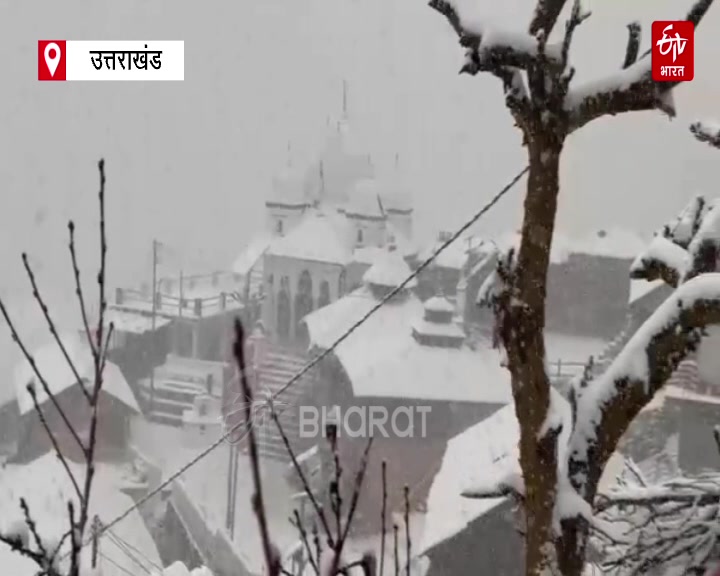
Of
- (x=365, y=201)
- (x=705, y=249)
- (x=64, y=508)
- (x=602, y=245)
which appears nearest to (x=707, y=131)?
(x=705, y=249)

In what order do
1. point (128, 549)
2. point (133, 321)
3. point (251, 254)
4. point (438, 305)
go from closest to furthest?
point (128, 549), point (438, 305), point (133, 321), point (251, 254)

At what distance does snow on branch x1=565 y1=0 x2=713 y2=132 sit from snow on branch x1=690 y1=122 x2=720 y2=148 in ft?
1.21

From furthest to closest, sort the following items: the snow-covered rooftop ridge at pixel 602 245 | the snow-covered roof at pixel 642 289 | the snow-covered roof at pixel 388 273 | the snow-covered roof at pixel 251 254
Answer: the snow-covered roof at pixel 251 254, the snow-covered rooftop ridge at pixel 602 245, the snow-covered roof at pixel 388 273, the snow-covered roof at pixel 642 289

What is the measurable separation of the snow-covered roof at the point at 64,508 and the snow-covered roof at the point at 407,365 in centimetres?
299

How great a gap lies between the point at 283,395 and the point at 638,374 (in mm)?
9031

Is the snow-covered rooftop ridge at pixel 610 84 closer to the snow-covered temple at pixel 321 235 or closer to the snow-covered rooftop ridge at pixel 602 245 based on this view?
the snow-covered rooftop ridge at pixel 602 245

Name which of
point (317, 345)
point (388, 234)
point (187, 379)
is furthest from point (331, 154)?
point (317, 345)

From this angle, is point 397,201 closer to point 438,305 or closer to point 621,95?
point 438,305

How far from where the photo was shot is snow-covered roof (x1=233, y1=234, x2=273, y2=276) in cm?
1497

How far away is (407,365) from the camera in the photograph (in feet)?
33.8

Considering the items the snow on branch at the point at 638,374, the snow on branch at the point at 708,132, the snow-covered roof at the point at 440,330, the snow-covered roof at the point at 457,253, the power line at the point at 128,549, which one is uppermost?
the snow on branch at the point at 708,132

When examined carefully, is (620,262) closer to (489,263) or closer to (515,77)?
(489,263)

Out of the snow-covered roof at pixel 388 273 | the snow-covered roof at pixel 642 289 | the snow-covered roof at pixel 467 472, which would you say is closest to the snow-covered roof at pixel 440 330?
the snow-covered roof at pixel 388 273

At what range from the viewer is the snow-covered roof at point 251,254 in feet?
49.1
